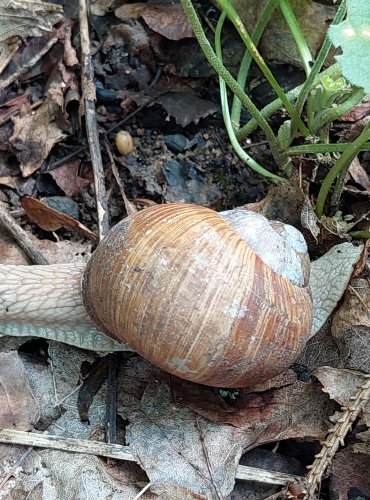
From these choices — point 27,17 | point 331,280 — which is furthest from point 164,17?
point 331,280

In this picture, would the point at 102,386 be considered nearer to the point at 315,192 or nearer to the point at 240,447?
the point at 240,447

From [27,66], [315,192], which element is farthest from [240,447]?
[27,66]

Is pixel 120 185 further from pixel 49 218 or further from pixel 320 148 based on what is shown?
pixel 320 148

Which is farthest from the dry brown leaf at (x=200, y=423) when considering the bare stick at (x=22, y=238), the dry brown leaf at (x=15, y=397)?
the bare stick at (x=22, y=238)

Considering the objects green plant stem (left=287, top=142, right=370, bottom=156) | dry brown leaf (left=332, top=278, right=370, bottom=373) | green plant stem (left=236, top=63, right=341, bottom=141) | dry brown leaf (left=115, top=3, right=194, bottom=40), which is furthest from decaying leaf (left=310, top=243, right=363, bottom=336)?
dry brown leaf (left=115, top=3, right=194, bottom=40)

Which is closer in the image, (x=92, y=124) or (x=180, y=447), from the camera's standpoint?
(x=180, y=447)

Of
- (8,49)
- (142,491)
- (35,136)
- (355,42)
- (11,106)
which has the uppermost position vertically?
(355,42)

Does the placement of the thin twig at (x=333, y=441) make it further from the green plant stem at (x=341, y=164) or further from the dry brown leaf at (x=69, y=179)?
the dry brown leaf at (x=69, y=179)
